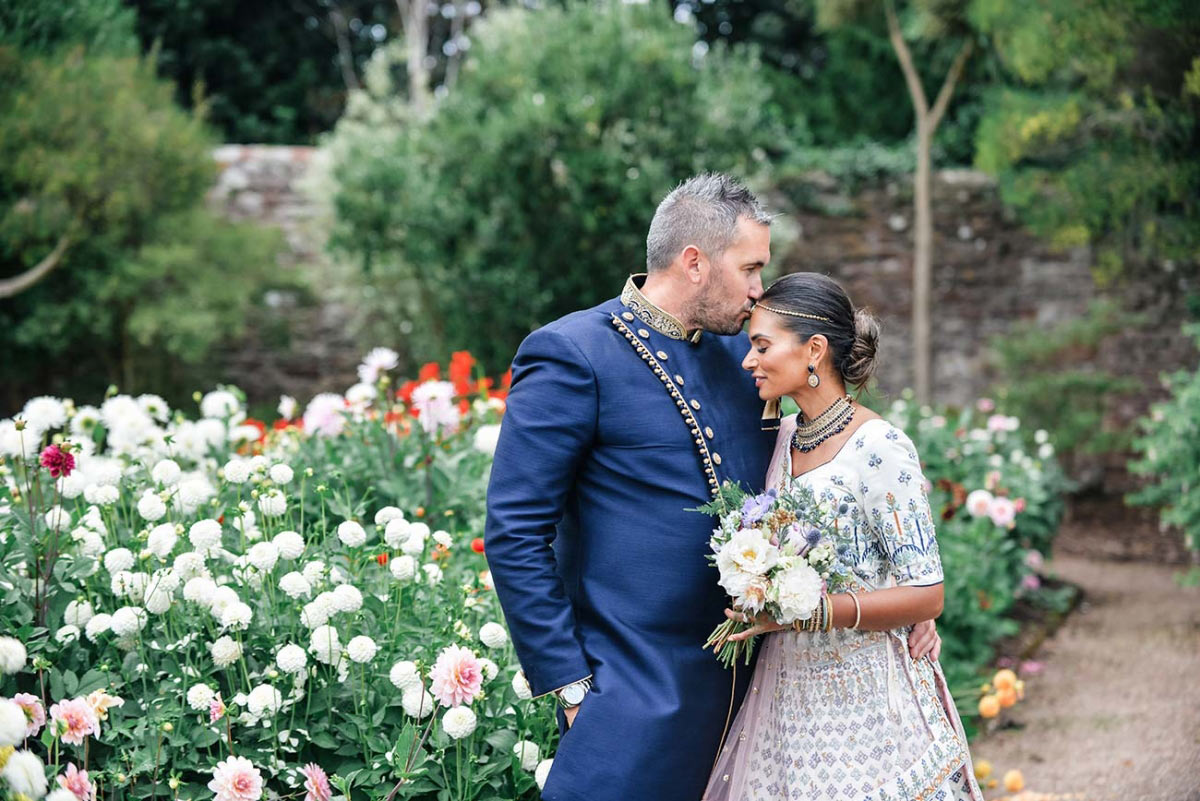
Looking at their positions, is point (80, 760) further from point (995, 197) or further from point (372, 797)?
point (995, 197)

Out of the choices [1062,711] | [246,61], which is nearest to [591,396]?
[1062,711]

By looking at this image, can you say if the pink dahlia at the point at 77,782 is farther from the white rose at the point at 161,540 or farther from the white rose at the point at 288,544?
the white rose at the point at 288,544

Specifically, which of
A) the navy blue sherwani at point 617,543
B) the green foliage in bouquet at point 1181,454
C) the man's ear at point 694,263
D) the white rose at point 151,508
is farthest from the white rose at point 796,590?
the green foliage in bouquet at point 1181,454

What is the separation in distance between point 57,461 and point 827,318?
1816 millimetres

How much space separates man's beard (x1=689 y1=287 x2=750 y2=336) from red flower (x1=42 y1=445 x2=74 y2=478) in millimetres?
1525

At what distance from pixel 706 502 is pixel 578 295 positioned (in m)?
6.64

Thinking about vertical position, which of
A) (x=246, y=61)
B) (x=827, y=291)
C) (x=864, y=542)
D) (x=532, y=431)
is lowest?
(x=864, y=542)

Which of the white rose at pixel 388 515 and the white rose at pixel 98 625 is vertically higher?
the white rose at pixel 388 515

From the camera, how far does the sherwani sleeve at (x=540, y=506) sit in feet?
6.71

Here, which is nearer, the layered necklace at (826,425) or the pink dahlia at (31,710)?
the pink dahlia at (31,710)

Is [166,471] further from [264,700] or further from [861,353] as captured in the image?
[861,353]

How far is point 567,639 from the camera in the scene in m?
2.05

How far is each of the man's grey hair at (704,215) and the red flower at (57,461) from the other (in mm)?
1491

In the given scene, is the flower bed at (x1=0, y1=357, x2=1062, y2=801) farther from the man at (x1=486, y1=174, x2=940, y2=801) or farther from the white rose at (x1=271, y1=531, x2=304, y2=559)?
the man at (x1=486, y1=174, x2=940, y2=801)
